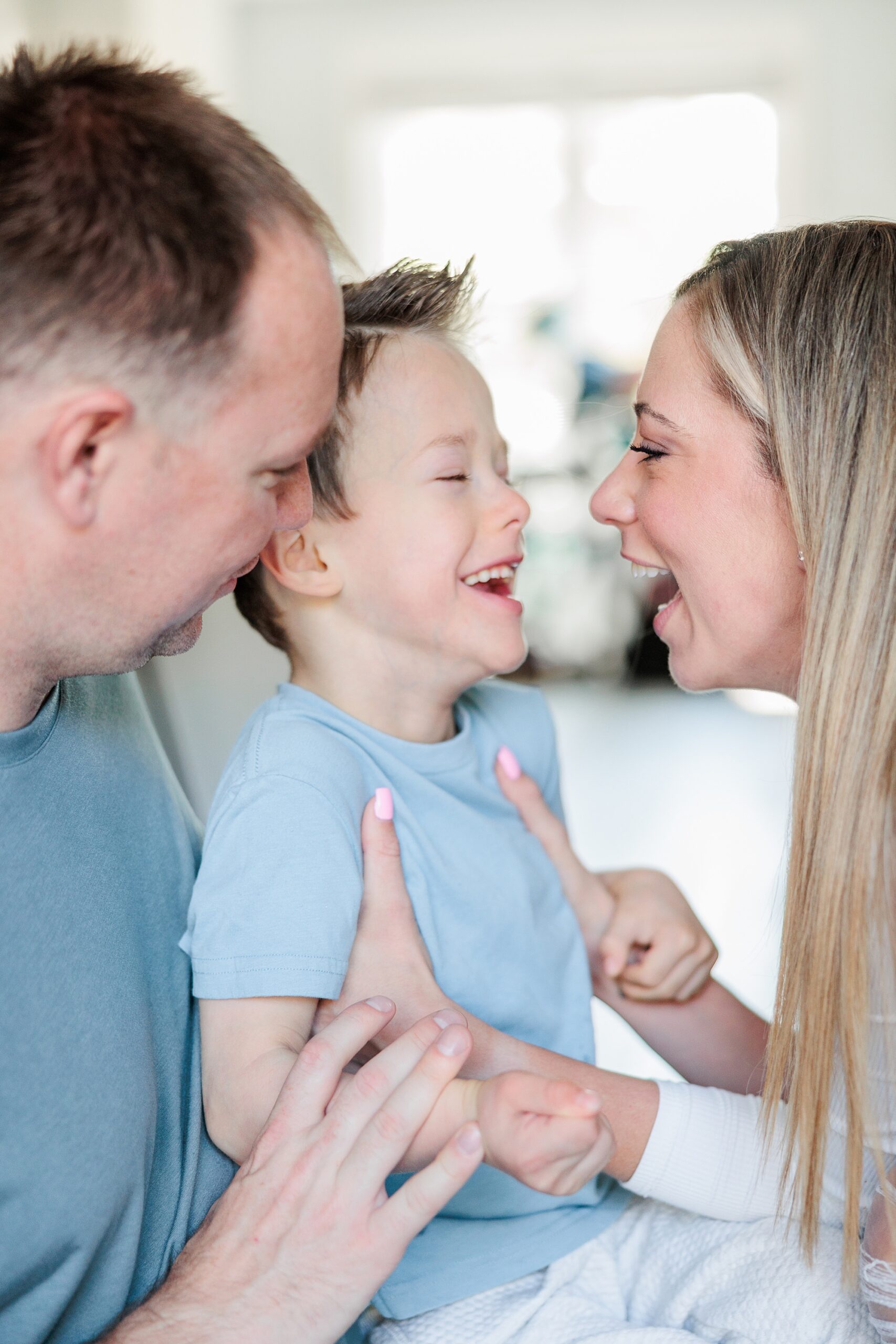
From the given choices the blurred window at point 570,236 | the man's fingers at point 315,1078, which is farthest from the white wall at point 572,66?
the man's fingers at point 315,1078

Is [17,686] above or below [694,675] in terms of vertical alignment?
above

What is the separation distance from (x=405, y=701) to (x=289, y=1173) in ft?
1.86

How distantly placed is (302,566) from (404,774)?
25 cm

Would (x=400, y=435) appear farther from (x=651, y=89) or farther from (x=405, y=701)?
(x=651, y=89)

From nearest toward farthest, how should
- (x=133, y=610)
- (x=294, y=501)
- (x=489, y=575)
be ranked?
(x=133, y=610)
(x=294, y=501)
(x=489, y=575)

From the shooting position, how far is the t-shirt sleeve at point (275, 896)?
0.98 metres

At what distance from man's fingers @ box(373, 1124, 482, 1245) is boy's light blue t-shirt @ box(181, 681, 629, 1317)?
0.20 m

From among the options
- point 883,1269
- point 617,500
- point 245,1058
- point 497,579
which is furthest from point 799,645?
point 245,1058

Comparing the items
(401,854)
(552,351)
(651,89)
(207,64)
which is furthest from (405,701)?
(651,89)

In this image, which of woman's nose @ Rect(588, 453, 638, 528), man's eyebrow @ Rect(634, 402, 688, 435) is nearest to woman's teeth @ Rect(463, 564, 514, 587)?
woman's nose @ Rect(588, 453, 638, 528)

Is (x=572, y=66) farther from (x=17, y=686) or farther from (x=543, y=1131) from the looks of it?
(x=543, y=1131)

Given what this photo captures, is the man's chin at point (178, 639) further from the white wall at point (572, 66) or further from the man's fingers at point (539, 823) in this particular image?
the white wall at point (572, 66)

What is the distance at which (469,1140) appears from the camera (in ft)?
2.70

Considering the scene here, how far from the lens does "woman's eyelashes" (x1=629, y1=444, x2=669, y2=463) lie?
1.24 metres
